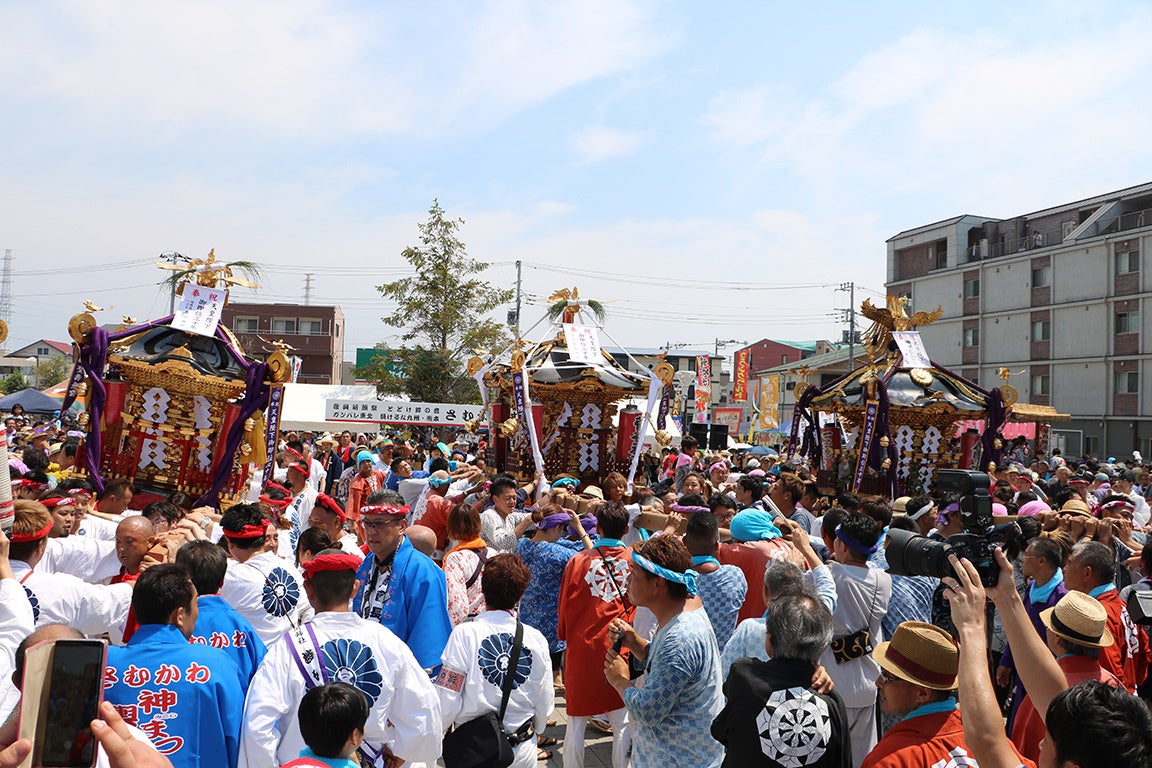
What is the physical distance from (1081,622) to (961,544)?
1378 millimetres

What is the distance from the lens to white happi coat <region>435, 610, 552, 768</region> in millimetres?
4117

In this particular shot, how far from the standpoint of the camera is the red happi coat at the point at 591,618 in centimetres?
515

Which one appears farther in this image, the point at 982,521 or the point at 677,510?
the point at 677,510

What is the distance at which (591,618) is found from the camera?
5.27 meters

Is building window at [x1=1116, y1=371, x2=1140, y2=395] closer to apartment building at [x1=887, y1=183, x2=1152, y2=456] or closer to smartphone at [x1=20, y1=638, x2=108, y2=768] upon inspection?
apartment building at [x1=887, y1=183, x2=1152, y2=456]

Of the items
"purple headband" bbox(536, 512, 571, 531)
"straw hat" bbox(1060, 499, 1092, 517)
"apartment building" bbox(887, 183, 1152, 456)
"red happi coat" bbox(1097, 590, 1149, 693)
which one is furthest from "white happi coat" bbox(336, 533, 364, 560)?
"apartment building" bbox(887, 183, 1152, 456)

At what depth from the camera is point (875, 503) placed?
22.5 ft

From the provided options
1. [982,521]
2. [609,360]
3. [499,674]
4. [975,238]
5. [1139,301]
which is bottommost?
[499,674]

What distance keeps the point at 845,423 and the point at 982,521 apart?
43.7 feet

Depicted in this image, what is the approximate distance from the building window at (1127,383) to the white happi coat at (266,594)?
35.1 m

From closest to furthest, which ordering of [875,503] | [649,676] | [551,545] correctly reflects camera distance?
[649,676], [551,545], [875,503]

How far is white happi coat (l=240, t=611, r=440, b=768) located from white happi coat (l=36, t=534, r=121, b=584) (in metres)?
2.47

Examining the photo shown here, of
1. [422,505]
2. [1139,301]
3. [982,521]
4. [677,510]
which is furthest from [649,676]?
[1139,301]

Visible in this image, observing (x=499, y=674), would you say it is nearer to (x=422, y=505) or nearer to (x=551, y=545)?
(x=551, y=545)
